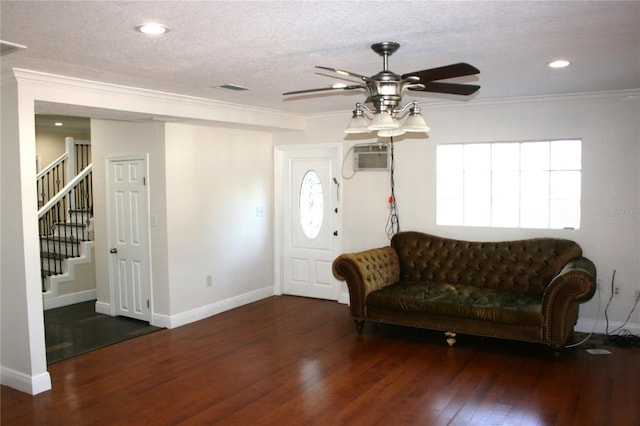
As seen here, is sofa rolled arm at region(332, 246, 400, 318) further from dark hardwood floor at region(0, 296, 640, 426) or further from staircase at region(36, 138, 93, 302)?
staircase at region(36, 138, 93, 302)

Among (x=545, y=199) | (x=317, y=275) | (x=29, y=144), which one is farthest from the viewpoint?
(x=317, y=275)

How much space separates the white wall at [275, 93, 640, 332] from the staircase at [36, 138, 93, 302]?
14.3 ft

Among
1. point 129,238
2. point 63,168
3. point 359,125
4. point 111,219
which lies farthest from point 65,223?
point 359,125

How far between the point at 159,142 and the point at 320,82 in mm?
2131

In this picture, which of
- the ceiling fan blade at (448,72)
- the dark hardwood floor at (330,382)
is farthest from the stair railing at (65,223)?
the ceiling fan blade at (448,72)

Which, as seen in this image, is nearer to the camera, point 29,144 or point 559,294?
point 29,144

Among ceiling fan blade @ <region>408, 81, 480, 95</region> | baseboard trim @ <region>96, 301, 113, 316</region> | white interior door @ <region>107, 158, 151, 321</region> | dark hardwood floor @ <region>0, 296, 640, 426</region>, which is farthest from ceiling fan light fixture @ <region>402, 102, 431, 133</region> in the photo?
baseboard trim @ <region>96, 301, 113, 316</region>

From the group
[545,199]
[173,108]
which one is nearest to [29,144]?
[173,108]

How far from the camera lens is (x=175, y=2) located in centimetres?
242

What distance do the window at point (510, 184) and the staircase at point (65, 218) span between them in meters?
4.70

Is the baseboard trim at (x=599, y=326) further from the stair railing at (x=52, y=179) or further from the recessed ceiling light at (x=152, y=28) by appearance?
the stair railing at (x=52, y=179)

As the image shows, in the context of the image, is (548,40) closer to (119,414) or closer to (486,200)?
(486,200)

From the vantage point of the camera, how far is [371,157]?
6.32 meters

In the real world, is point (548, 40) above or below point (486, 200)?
above
